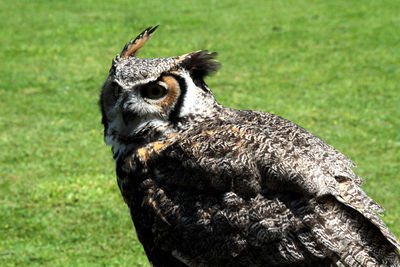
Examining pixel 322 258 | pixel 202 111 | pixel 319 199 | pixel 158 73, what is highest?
pixel 158 73

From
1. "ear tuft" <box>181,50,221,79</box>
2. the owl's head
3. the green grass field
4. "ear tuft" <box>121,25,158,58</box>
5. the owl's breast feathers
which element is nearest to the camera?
the owl's breast feathers

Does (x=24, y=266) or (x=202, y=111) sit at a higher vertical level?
(x=202, y=111)

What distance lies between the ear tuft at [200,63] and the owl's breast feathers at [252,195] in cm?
42

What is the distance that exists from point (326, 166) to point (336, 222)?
1.32ft

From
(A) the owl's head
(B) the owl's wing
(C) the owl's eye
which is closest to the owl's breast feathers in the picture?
(B) the owl's wing

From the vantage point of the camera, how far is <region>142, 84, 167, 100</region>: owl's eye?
3887 millimetres

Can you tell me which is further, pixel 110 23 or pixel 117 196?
pixel 110 23

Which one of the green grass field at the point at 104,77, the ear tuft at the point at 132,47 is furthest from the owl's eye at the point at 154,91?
the green grass field at the point at 104,77

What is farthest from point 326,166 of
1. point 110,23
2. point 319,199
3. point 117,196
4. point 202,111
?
point 110,23

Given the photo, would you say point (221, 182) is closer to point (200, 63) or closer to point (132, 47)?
point (200, 63)

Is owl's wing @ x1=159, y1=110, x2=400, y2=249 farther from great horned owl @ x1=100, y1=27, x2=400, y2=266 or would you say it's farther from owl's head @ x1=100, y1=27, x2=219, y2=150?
owl's head @ x1=100, y1=27, x2=219, y2=150

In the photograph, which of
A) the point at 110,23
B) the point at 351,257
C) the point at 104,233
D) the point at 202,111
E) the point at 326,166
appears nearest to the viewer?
the point at 351,257

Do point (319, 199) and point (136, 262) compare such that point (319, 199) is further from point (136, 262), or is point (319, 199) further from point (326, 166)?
point (136, 262)

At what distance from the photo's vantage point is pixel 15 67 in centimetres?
1132
